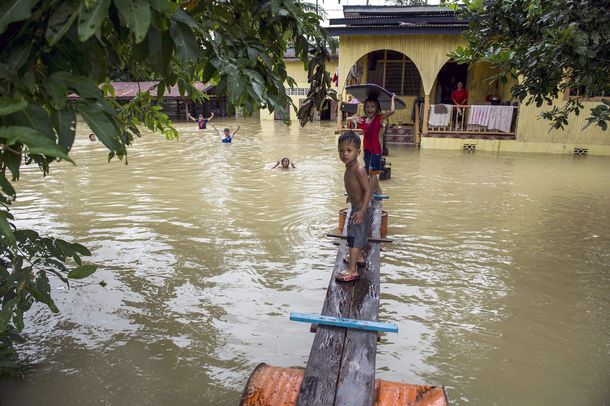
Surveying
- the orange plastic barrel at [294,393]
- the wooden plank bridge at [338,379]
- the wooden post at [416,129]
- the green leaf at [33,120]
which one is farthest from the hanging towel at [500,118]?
the green leaf at [33,120]

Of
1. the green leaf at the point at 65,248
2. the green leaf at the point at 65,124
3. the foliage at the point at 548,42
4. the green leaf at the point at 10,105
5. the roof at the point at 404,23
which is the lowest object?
the green leaf at the point at 65,248

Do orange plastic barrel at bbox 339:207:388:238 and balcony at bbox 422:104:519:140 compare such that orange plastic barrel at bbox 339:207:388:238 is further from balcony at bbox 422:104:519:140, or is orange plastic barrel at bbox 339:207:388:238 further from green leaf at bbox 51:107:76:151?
balcony at bbox 422:104:519:140

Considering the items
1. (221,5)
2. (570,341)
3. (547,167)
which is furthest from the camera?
(547,167)

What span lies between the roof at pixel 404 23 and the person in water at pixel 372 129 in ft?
24.9

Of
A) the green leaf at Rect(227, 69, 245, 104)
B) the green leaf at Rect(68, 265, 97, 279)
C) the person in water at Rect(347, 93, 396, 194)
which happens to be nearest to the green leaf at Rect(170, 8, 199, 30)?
the green leaf at Rect(227, 69, 245, 104)

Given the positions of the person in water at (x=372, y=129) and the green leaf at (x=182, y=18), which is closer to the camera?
the green leaf at (x=182, y=18)

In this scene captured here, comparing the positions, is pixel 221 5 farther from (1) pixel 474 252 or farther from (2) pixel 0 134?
(1) pixel 474 252

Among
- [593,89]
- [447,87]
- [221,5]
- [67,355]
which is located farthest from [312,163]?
[221,5]

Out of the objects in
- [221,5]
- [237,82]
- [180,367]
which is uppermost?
[221,5]

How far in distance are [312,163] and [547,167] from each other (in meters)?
6.28

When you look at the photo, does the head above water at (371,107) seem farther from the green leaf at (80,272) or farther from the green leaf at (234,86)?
the green leaf at (80,272)

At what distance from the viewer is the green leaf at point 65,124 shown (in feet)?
4.92

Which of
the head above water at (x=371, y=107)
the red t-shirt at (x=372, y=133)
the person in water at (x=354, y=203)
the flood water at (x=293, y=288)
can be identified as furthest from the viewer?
the red t-shirt at (x=372, y=133)

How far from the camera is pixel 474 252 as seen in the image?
6273mm
